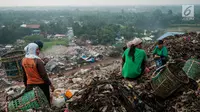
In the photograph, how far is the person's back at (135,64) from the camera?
3.10m

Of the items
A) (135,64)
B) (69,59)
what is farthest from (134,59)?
(69,59)

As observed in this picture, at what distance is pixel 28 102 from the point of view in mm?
2477

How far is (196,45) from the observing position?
7000mm

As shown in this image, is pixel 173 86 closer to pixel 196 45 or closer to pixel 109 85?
pixel 109 85

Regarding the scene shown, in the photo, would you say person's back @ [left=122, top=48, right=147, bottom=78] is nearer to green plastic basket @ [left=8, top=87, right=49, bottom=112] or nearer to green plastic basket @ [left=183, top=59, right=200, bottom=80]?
green plastic basket @ [left=183, top=59, right=200, bottom=80]

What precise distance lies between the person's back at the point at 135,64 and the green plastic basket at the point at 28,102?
1.38 meters

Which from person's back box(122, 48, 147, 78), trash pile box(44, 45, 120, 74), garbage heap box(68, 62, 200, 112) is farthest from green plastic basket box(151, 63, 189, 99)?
trash pile box(44, 45, 120, 74)

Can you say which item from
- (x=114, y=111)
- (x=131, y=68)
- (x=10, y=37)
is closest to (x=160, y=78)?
(x=131, y=68)

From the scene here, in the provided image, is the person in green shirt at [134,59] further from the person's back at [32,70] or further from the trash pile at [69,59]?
the trash pile at [69,59]

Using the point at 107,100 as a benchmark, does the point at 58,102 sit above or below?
below

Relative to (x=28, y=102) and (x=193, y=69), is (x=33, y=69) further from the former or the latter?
(x=193, y=69)

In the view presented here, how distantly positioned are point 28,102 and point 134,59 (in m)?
1.63

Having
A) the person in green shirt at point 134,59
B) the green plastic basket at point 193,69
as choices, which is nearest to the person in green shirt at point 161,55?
the green plastic basket at point 193,69

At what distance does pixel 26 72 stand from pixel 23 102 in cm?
43
